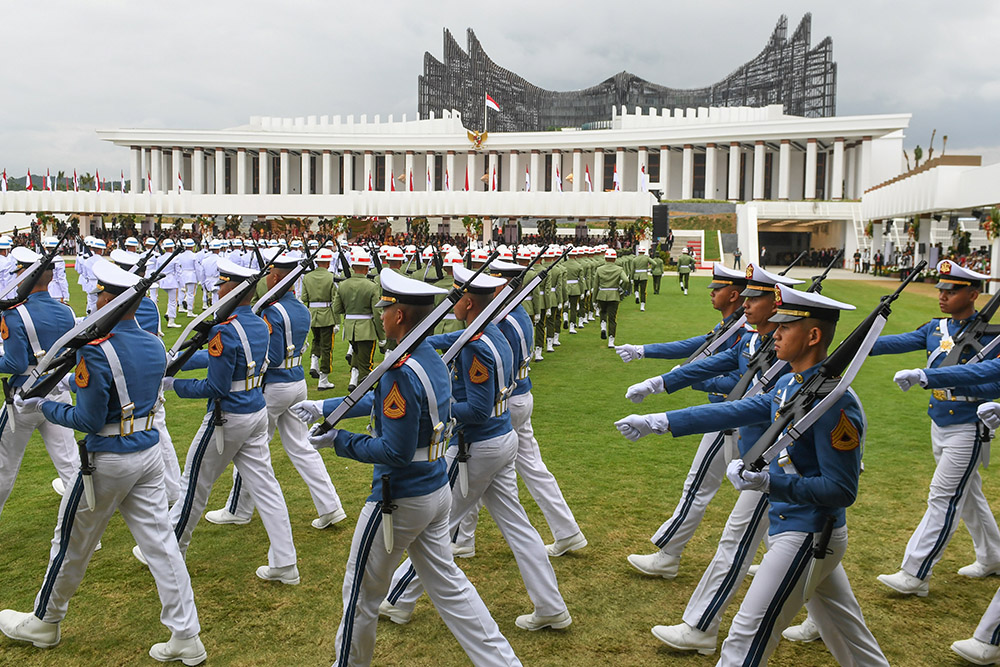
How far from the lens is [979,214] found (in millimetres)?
37469

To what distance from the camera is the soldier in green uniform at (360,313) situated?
11867 millimetres

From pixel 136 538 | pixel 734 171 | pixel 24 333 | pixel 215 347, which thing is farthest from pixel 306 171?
pixel 136 538

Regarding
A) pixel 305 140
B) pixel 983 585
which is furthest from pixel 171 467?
pixel 305 140

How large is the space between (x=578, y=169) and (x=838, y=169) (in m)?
22.9

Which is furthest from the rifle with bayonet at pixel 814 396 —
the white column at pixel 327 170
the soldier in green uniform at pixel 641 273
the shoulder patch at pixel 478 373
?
the white column at pixel 327 170

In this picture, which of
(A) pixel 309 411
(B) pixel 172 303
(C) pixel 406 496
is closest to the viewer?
(C) pixel 406 496

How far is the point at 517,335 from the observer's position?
19.3 ft

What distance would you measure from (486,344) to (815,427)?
1888 millimetres

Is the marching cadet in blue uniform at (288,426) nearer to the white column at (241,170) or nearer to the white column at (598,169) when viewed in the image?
the white column at (598,169)

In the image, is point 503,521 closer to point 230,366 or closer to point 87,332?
point 230,366

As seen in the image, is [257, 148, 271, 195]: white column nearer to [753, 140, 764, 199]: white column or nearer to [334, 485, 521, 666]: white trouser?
[753, 140, 764, 199]: white column

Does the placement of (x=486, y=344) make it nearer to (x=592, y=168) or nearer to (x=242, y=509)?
(x=242, y=509)

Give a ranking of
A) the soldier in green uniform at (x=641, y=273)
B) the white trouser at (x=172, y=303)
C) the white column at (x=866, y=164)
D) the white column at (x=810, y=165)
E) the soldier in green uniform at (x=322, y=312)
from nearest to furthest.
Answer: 1. the soldier in green uniform at (x=322, y=312)
2. the white trouser at (x=172, y=303)
3. the soldier in green uniform at (x=641, y=273)
4. the white column at (x=866, y=164)
5. the white column at (x=810, y=165)

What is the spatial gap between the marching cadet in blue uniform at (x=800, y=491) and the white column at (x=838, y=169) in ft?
242
